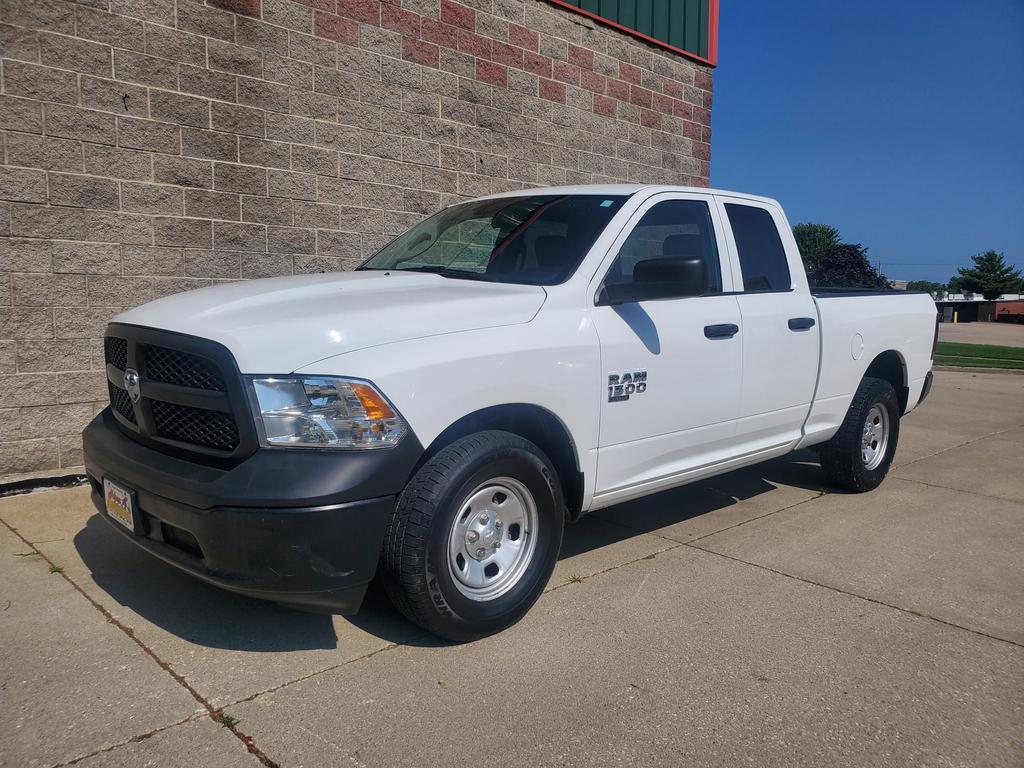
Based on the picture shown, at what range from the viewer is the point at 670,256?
4445 mm

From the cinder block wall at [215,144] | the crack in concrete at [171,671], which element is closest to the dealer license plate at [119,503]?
the crack in concrete at [171,671]

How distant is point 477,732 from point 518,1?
7409 mm

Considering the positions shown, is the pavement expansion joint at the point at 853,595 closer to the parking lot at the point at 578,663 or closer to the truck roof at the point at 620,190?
the parking lot at the point at 578,663

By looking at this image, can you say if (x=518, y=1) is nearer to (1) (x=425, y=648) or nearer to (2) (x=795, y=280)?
(2) (x=795, y=280)

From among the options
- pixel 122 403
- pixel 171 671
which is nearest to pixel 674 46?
pixel 122 403

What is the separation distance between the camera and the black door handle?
15.1ft

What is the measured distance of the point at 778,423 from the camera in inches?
208

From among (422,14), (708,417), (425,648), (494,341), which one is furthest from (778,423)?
(422,14)

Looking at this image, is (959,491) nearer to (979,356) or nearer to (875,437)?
(875,437)

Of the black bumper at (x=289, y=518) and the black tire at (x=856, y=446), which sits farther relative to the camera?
the black tire at (x=856, y=446)

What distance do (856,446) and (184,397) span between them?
4.50 metres

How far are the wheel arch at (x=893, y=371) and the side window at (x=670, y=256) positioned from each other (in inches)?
82.4

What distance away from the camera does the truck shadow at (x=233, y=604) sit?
3.65m

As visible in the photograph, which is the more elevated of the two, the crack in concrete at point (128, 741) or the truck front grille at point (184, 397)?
the truck front grille at point (184, 397)
